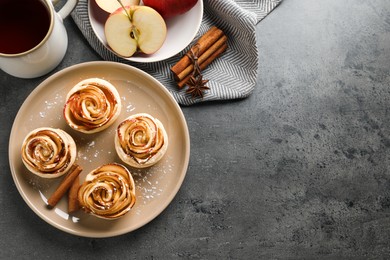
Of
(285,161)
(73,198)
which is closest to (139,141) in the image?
(73,198)

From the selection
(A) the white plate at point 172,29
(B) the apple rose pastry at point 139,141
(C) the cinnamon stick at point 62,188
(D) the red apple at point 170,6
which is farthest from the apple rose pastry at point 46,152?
(D) the red apple at point 170,6

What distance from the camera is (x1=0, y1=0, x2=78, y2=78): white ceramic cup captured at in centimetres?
148

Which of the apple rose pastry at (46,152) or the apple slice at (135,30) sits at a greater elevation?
the apple slice at (135,30)

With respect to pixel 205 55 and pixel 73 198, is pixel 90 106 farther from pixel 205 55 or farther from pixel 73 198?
pixel 205 55

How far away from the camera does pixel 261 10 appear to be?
1822 millimetres

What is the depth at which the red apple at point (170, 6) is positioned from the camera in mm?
1647

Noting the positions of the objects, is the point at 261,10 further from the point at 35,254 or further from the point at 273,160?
the point at 35,254

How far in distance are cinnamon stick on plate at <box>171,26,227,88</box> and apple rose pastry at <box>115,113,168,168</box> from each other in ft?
0.67

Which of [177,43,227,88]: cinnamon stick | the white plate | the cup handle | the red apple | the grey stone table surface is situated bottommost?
the grey stone table surface

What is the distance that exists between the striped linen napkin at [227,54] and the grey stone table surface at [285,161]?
4 centimetres

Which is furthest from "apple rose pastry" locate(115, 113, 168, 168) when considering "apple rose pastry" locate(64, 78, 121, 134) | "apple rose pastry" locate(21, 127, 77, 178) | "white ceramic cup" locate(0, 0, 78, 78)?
"white ceramic cup" locate(0, 0, 78, 78)

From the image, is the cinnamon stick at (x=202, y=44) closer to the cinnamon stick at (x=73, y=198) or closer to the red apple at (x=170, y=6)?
the red apple at (x=170, y=6)

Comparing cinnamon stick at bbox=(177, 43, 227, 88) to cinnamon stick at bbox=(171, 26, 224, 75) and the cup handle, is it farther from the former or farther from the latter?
the cup handle

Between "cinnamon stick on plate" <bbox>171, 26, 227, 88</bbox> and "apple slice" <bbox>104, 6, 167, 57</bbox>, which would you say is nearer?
"apple slice" <bbox>104, 6, 167, 57</bbox>
